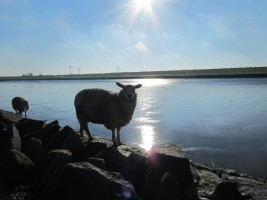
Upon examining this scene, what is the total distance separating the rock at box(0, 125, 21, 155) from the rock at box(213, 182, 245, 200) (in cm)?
563

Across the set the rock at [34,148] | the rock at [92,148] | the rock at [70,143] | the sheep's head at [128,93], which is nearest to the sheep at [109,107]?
the sheep's head at [128,93]

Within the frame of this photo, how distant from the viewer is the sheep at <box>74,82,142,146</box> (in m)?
13.4

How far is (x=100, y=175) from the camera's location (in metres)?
7.18

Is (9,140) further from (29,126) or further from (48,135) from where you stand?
(29,126)

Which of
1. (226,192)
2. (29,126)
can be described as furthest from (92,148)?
(226,192)

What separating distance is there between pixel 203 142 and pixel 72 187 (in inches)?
422

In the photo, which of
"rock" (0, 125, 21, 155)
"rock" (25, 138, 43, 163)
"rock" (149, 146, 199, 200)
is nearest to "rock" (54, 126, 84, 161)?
"rock" (25, 138, 43, 163)

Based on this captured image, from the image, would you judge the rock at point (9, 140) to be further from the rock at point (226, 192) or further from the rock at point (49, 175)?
the rock at point (226, 192)

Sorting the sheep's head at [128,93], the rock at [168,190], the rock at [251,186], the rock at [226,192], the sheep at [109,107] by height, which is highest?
the sheep's head at [128,93]

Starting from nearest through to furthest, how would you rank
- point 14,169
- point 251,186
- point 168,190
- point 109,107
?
point 168,190 → point 14,169 → point 251,186 → point 109,107

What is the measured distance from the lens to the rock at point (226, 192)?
27.9 feet

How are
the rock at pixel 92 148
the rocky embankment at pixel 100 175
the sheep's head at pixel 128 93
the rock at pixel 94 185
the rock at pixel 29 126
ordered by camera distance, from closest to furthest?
the rock at pixel 94 185 < the rocky embankment at pixel 100 175 < the rock at pixel 92 148 < the rock at pixel 29 126 < the sheep's head at pixel 128 93

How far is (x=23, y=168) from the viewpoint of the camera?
8906mm

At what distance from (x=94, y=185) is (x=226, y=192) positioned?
11.0 feet
